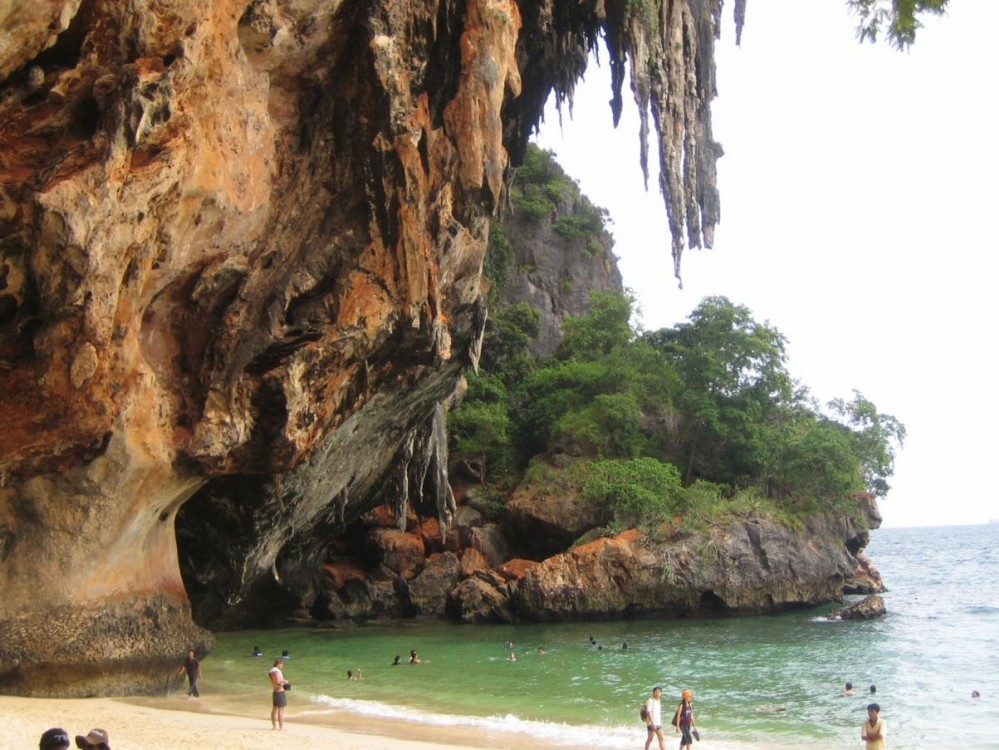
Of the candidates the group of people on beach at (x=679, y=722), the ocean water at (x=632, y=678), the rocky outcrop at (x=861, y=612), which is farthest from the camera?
the rocky outcrop at (x=861, y=612)

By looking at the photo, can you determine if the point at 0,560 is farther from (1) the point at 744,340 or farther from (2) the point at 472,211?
(1) the point at 744,340

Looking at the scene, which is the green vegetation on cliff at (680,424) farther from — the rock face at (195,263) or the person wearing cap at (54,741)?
the person wearing cap at (54,741)

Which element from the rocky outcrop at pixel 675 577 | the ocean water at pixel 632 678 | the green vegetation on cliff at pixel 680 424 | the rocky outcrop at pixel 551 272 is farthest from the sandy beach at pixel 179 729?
the rocky outcrop at pixel 551 272

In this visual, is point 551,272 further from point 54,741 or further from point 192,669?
point 54,741

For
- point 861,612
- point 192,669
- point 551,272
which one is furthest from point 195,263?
point 551,272

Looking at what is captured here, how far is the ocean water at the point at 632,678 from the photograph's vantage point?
42.4ft

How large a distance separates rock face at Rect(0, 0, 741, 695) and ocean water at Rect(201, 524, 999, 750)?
346cm

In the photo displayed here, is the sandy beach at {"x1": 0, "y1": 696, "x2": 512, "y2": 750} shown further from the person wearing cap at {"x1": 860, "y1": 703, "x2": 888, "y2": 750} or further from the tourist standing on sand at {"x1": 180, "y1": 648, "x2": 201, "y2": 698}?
the person wearing cap at {"x1": 860, "y1": 703, "x2": 888, "y2": 750}

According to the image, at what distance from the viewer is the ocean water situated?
1294 cm

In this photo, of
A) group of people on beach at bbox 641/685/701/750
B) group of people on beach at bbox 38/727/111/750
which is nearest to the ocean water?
group of people on beach at bbox 641/685/701/750

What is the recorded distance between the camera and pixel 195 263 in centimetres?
1156

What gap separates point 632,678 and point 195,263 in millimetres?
11606

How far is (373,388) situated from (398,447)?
4.36 m

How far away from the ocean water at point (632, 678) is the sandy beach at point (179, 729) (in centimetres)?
49
